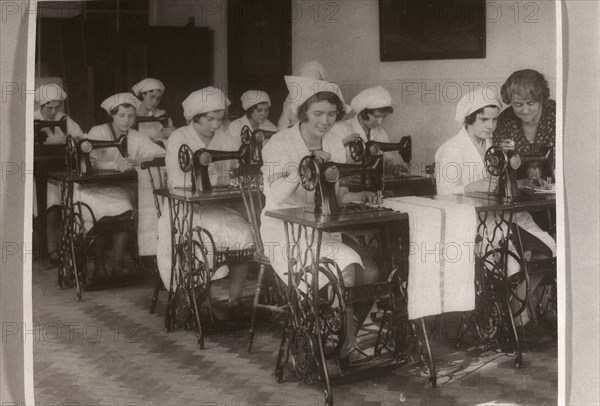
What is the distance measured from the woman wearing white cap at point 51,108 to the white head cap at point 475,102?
112cm

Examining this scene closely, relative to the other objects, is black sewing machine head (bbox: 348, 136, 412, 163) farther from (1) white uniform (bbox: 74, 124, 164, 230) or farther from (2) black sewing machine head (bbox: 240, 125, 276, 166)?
(1) white uniform (bbox: 74, 124, 164, 230)

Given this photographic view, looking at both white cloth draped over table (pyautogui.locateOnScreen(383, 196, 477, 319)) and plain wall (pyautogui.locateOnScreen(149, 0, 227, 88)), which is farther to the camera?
white cloth draped over table (pyautogui.locateOnScreen(383, 196, 477, 319))

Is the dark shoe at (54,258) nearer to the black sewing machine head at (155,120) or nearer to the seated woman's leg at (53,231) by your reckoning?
the seated woman's leg at (53,231)

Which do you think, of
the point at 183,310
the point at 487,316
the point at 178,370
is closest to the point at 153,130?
the point at 183,310

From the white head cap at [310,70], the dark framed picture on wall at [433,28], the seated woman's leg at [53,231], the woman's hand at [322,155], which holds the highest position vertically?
the dark framed picture on wall at [433,28]

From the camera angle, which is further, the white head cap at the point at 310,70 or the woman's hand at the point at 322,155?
the woman's hand at the point at 322,155

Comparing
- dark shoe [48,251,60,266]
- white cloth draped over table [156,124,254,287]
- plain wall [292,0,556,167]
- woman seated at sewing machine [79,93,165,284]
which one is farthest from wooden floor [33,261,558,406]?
plain wall [292,0,556,167]

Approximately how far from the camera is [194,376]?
2.25 metres

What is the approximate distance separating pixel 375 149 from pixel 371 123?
83 mm

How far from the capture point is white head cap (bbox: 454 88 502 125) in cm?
208

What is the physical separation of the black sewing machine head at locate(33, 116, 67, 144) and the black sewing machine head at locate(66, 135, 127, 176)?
0.24ft

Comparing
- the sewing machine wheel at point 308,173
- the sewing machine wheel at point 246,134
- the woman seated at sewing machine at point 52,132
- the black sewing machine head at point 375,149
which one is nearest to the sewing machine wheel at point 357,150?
the black sewing machine head at point 375,149

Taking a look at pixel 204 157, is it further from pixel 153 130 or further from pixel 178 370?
pixel 178 370

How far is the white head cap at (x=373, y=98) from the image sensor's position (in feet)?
7.22
